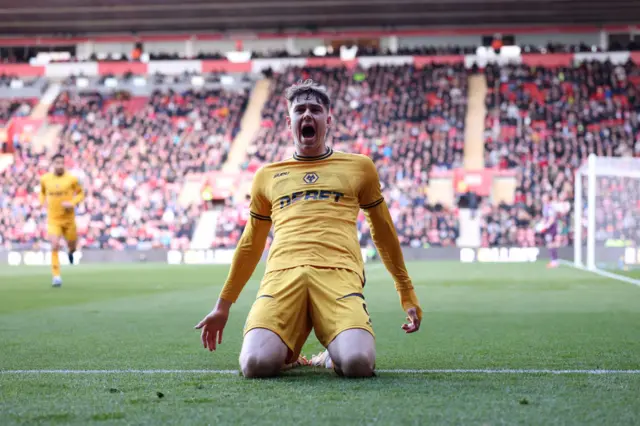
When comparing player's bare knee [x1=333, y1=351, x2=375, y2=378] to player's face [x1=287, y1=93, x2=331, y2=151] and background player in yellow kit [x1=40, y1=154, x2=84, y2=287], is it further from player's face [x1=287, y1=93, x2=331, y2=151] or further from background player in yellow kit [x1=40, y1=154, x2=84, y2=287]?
background player in yellow kit [x1=40, y1=154, x2=84, y2=287]

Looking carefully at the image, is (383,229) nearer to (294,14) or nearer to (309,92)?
(309,92)

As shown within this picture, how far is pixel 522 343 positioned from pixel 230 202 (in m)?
29.4

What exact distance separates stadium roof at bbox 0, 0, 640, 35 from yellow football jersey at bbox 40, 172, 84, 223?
28.2 m

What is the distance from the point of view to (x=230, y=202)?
3638 cm

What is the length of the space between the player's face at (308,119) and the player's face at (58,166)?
10.6 meters

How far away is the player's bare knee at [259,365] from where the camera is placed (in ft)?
17.0

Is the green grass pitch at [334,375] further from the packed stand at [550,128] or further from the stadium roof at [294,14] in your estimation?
the stadium roof at [294,14]

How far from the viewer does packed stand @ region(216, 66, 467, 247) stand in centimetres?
3378

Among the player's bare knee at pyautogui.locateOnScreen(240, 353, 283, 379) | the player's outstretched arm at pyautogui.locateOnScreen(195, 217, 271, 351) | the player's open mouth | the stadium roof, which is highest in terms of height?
the stadium roof

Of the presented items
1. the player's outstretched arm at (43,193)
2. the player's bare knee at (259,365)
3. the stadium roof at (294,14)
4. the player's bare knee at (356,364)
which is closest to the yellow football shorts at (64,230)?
the player's outstretched arm at (43,193)

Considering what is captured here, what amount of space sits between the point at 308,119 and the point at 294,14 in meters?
41.1

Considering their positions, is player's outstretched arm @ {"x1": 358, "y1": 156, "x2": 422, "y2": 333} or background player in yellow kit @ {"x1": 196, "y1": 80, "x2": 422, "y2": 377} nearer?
background player in yellow kit @ {"x1": 196, "y1": 80, "x2": 422, "y2": 377}

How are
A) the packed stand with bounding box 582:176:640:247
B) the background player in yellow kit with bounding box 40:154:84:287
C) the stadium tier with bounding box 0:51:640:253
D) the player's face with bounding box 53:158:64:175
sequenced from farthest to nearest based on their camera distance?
the stadium tier with bounding box 0:51:640:253
the packed stand with bounding box 582:176:640:247
the background player in yellow kit with bounding box 40:154:84:287
the player's face with bounding box 53:158:64:175

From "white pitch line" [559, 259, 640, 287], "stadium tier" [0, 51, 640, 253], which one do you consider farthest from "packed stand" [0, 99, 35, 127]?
"white pitch line" [559, 259, 640, 287]
